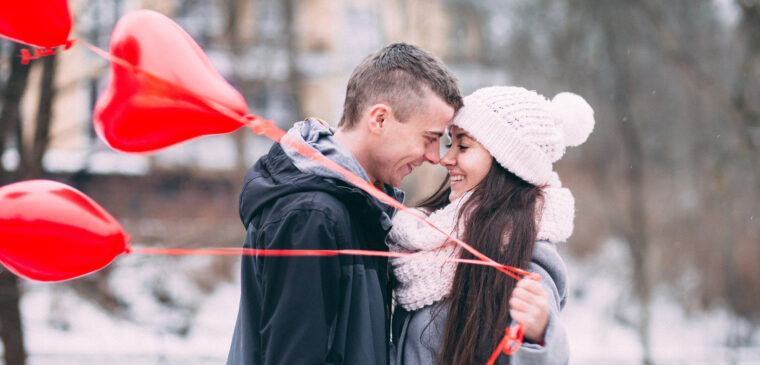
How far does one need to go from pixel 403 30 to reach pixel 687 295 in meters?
5.58

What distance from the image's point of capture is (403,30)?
7.87 m

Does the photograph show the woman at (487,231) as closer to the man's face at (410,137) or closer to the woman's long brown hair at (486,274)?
the woman's long brown hair at (486,274)

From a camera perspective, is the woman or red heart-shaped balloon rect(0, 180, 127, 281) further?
the woman

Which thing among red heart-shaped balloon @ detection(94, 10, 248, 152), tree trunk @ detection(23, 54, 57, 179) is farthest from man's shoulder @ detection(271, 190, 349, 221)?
tree trunk @ detection(23, 54, 57, 179)

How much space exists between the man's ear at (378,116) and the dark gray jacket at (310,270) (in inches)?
4.8

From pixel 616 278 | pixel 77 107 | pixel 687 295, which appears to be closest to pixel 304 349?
pixel 77 107

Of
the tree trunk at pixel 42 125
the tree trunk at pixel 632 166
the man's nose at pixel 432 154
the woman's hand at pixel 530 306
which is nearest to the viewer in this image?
the woman's hand at pixel 530 306

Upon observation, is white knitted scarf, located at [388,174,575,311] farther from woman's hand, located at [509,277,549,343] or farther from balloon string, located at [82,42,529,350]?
woman's hand, located at [509,277,549,343]

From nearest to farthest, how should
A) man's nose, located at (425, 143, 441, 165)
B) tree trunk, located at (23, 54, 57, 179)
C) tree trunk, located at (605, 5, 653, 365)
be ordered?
man's nose, located at (425, 143, 441, 165) < tree trunk, located at (23, 54, 57, 179) < tree trunk, located at (605, 5, 653, 365)

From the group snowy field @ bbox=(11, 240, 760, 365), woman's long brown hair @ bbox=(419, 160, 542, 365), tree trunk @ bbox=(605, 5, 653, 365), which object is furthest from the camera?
tree trunk @ bbox=(605, 5, 653, 365)

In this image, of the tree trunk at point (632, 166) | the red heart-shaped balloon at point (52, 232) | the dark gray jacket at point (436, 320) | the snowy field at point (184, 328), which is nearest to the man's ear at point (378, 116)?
the dark gray jacket at point (436, 320)

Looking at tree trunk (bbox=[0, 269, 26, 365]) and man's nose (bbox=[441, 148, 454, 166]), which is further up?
man's nose (bbox=[441, 148, 454, 166])

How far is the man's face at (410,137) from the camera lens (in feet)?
5.91

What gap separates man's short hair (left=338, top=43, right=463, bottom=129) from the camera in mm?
1790
